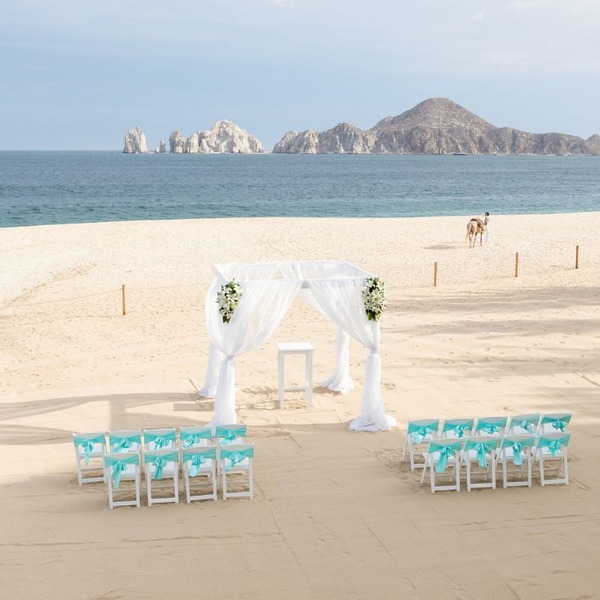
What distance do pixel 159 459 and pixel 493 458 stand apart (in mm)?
3749

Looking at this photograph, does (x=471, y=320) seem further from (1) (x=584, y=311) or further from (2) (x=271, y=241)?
(2) (x=271, y=241)

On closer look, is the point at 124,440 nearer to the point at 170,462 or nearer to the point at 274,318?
the point at 170,462

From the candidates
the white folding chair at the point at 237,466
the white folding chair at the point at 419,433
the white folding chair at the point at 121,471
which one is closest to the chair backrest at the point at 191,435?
the white folding chair at the point at 237,466

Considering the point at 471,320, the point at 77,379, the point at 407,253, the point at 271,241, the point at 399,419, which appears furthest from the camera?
the point at 271,241

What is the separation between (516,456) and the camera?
9586 millimetres

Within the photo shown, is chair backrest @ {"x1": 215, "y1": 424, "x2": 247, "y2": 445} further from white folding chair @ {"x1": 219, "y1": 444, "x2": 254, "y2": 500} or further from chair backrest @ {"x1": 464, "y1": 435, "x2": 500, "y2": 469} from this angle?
chair backrest @ {"x1": 464, "y1": 435, "x2": 500, "y2": 469}

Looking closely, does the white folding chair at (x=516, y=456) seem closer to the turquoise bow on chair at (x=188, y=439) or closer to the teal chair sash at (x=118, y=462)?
the turquoise bow on chair at (x=188, y=439)

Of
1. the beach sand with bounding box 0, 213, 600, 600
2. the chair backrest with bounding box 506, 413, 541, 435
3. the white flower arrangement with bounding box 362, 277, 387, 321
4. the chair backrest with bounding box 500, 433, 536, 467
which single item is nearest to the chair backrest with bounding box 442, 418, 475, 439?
the chair backrest with bounding box 506, 413, 541, 435

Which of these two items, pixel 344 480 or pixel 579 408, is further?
pixel 579 408

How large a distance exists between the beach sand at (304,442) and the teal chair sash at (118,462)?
0.37 m

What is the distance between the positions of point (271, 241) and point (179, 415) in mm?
21404

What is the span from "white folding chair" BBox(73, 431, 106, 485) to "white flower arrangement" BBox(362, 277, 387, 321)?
4.01 m

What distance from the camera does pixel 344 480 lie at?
9.83 meters

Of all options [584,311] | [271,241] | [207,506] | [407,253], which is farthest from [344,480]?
[271,241]
